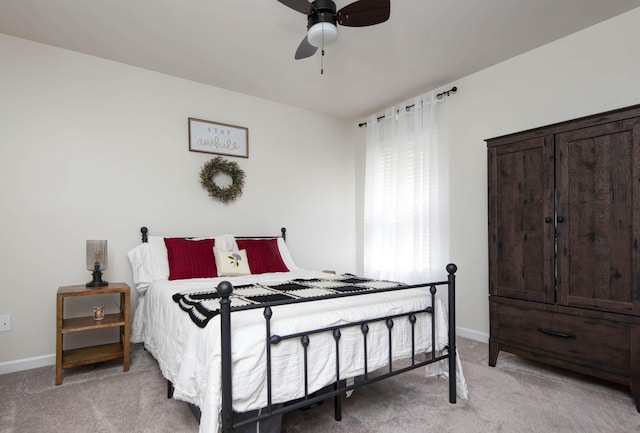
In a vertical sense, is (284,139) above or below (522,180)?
above

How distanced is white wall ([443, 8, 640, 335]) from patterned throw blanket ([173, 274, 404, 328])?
145cm

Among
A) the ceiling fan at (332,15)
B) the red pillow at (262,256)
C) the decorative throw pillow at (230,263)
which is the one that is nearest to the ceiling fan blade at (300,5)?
the ceiling fan at (332,15)

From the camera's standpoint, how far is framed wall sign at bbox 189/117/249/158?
3.60m

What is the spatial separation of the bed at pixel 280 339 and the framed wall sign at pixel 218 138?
4.51ft

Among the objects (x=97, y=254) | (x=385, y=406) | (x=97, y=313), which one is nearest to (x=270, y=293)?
(x=385, y=406)

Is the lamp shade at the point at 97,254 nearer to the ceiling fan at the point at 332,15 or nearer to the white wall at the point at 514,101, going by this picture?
the ceiling fan at the point at 332,15

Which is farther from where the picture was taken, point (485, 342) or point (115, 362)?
point (485, 342)

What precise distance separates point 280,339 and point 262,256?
1.94m

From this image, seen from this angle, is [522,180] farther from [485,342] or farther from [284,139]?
[284,139]

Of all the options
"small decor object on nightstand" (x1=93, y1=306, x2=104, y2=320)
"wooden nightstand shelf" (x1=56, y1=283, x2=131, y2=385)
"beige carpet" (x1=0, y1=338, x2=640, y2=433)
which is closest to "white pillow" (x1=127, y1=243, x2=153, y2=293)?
"wooden nightstand shelf" (x1=56, y1=283, x2=131, y2=385)

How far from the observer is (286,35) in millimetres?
2775

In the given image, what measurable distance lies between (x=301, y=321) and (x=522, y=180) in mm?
2050

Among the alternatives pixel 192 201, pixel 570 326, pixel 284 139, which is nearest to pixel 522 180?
pixel 570 326

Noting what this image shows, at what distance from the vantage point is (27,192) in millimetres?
2818
